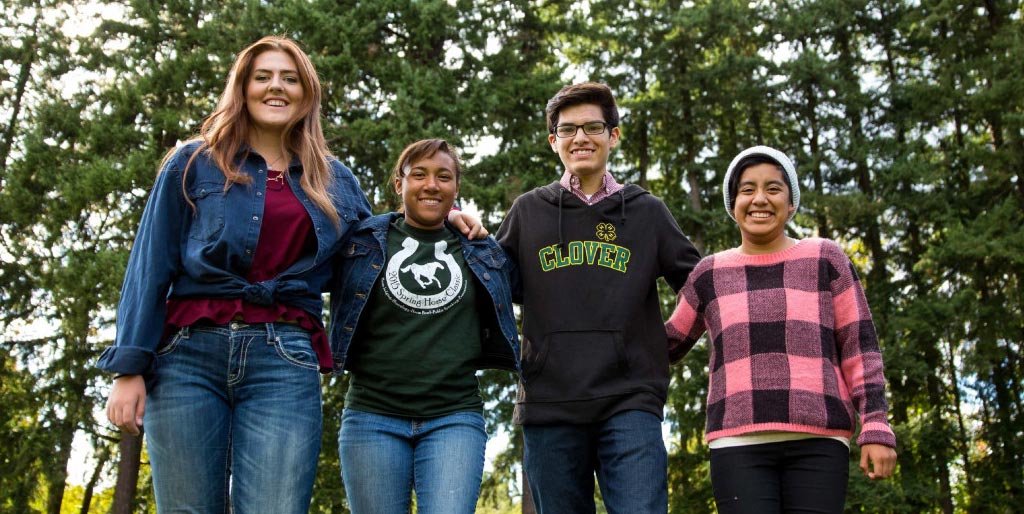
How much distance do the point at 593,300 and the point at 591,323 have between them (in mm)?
96

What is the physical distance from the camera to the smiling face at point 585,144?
3.73m

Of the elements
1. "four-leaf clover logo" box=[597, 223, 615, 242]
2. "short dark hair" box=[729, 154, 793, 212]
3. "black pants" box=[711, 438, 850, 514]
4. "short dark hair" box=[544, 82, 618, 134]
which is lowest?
"black pants" box=[711, 438, 850, 514]

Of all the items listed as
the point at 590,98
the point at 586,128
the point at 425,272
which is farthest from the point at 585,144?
the point at 425,272

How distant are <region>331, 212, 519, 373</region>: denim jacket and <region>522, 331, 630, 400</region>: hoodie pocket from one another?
0.39 feet

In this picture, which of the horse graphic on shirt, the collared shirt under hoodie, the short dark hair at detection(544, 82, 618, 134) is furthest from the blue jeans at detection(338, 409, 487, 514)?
the short dark hair at detection(544, 82, 618, 134)

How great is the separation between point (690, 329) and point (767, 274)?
415 mm

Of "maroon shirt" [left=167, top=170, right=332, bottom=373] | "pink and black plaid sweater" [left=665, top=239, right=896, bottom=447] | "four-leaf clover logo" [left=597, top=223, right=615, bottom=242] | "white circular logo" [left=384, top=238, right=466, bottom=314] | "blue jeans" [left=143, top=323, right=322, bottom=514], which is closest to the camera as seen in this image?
"blue jeans" [left=143, top=323, right=322, bottom=514]

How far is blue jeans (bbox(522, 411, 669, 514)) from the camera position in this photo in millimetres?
3287

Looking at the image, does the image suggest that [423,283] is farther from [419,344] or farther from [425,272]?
[419,344]

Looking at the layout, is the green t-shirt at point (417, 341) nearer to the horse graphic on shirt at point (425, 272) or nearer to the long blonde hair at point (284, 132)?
the horse graphic on shirt at point (425, 272)

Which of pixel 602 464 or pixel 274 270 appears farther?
pixel 602 464

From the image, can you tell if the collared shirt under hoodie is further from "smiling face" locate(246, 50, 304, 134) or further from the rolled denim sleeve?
the rolled denim sleeve

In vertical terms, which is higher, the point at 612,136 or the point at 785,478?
the point at 612,136

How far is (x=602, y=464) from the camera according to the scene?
343 cm
